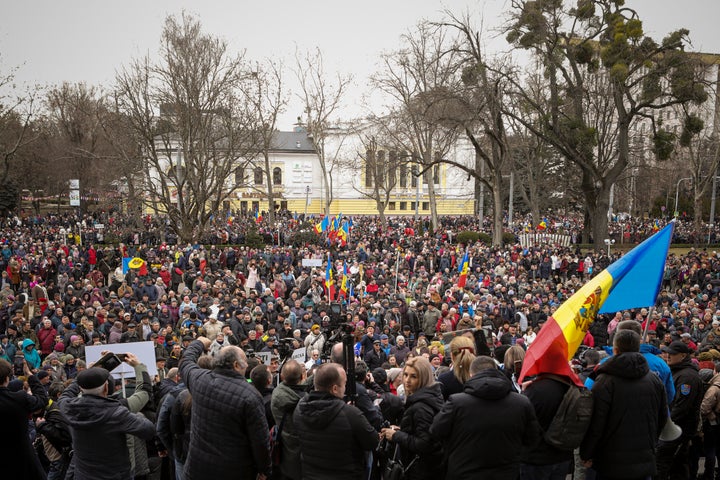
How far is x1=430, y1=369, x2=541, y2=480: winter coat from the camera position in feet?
11.8

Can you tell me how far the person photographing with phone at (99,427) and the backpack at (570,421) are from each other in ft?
8.88

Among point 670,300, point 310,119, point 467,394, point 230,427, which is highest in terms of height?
point 310,119

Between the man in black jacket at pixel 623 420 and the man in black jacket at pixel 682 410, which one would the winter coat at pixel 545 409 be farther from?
the man in black jacket at pixel 682 410

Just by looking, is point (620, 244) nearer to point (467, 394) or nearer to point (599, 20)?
point (599, 20)

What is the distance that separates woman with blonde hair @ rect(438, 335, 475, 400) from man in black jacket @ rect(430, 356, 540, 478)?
834 mm

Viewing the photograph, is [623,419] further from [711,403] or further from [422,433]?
[711,403]

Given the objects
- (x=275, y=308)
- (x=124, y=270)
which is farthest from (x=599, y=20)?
(x=124, y=270)

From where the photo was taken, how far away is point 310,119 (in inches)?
1774

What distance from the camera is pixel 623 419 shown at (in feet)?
12.9

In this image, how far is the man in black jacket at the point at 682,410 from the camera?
544 centimetres

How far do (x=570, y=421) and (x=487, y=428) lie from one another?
655 mm

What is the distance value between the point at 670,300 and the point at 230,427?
16.4 m

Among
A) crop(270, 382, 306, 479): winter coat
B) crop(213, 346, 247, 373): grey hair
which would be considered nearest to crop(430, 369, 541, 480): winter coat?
crop(270, 382, 306, 479): winter coat

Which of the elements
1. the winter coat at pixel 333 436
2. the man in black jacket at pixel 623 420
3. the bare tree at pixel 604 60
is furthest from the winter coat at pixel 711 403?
the bare tree at pixel 604 60
